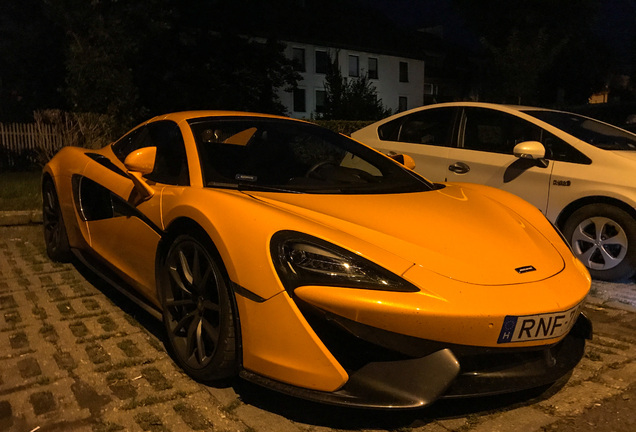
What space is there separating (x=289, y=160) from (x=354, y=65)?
3586 centimetres

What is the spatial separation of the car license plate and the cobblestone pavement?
41 cm

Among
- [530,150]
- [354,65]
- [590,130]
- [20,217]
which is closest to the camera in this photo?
[530,150]

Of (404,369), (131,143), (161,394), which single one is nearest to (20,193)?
(131,143)

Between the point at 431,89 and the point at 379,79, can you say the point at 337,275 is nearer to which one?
the point at 379,79

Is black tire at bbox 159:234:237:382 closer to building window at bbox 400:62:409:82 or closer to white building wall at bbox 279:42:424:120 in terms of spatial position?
white building wall at bbox 279:42:424:120

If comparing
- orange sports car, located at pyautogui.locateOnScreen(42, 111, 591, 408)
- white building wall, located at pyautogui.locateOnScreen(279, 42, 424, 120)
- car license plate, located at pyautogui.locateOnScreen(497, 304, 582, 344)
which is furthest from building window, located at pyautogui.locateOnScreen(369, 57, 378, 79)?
car license plate, located at pyautogui.locateOnScreen(497, 304, 582, 344)

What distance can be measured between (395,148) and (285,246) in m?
3.78

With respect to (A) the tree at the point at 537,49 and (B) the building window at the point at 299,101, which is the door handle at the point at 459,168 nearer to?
(A) the tree at the point at 537,49

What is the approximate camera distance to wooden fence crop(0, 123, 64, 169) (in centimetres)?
1389

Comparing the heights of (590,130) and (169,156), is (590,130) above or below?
above

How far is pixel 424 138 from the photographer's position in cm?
576

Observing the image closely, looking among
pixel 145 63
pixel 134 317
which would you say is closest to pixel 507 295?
pixel 134 317

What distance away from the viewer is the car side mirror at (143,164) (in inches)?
124

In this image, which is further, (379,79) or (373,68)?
(379,79)
